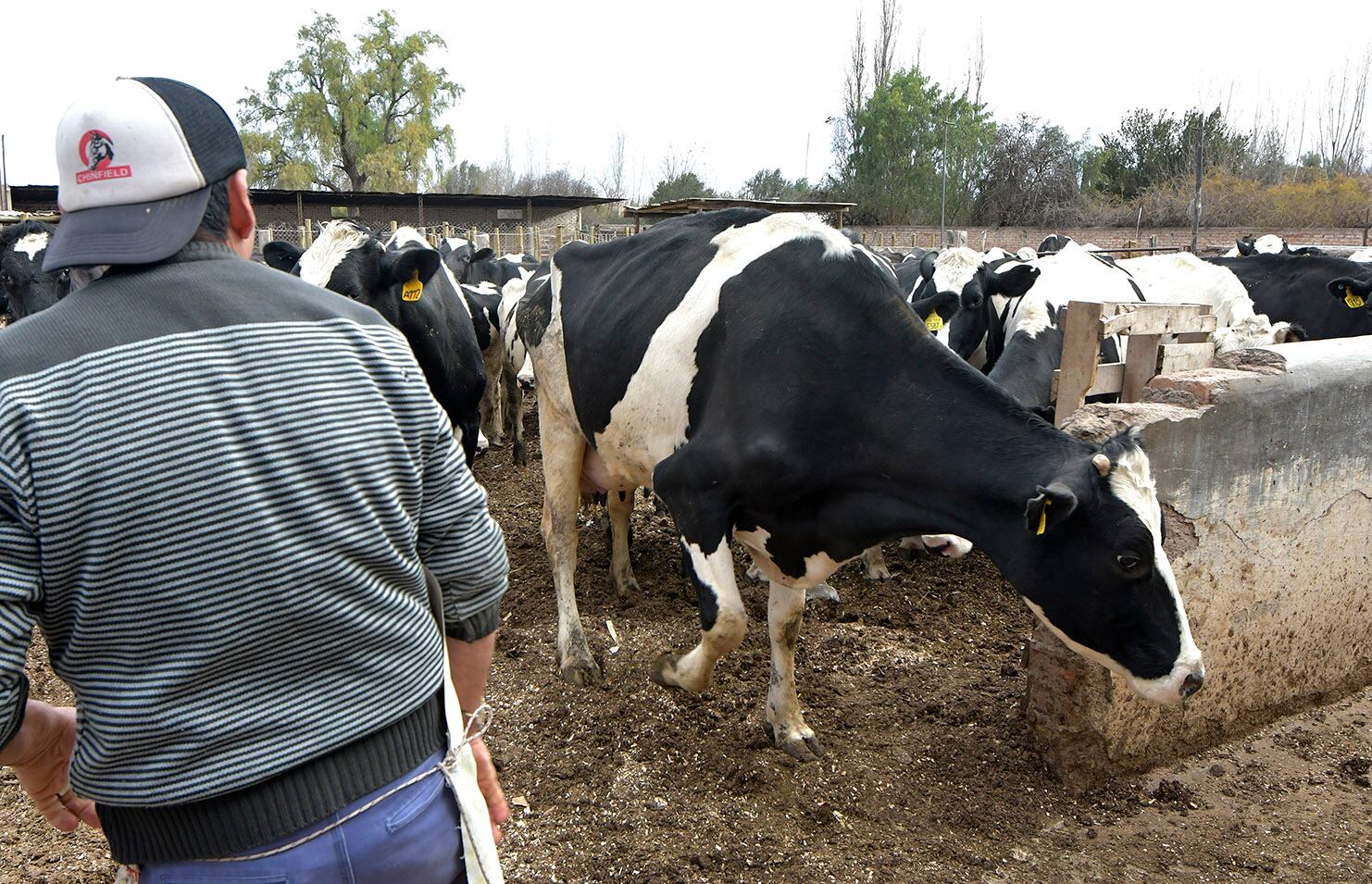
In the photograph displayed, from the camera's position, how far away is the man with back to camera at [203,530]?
4.07 ft

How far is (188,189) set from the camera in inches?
54.1

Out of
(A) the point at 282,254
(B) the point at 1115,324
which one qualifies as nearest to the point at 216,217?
(B) the point at 1115,324

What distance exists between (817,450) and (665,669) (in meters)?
1.16

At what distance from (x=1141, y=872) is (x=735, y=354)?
6.99 ft

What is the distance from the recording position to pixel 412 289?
6281mm

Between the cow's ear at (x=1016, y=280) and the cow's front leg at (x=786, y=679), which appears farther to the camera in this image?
the cow's ear at (x=1016, y=280)

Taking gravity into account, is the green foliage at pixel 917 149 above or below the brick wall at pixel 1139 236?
above

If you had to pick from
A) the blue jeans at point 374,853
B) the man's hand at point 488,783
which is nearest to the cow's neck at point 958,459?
the man's hand at point 488,783

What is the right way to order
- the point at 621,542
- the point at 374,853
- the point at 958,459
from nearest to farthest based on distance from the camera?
the point at 374,853, the point at 958,459, the point at 621,542

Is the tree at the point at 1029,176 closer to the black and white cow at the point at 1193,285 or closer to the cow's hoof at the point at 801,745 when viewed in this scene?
the black and white cow at the point at 1193,285

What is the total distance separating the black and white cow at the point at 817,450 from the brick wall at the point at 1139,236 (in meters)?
19.4

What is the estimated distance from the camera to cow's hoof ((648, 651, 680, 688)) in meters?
3.86

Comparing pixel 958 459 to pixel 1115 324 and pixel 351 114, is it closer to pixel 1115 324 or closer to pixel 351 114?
pixel 1115 324

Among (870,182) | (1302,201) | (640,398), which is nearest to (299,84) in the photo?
(870,182)
